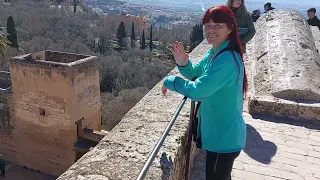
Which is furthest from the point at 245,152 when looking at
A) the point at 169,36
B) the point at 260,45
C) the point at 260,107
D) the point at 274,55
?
the point at 169,36

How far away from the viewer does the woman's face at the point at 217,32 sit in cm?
207

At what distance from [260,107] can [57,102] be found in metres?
9.90

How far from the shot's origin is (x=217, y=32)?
6.83ft

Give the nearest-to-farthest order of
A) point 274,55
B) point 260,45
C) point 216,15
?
point 216,15 < point 274,55 < point 260,45

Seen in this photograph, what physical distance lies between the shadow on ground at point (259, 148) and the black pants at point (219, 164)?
1230 millimetres

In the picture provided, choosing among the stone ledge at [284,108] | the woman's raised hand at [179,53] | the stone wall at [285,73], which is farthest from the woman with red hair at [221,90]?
the stone wall at [285,73]

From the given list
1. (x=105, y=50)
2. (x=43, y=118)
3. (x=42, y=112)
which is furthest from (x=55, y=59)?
(x=105, y=50)

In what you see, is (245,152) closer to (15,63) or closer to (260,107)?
(260,107)

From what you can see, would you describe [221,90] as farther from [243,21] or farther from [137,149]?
[243,21]

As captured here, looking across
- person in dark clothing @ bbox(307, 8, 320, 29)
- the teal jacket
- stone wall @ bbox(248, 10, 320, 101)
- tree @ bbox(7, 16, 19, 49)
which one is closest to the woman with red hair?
the teal jacket

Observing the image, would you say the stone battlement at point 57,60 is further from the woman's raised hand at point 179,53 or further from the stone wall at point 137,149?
the woman's raised hand at point 179,53

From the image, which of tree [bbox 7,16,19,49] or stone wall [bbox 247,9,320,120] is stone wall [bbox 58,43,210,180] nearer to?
stone wall [bbox 247,9,320,120]

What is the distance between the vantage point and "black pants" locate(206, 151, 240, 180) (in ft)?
7.11

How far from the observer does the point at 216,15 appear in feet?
6.70
